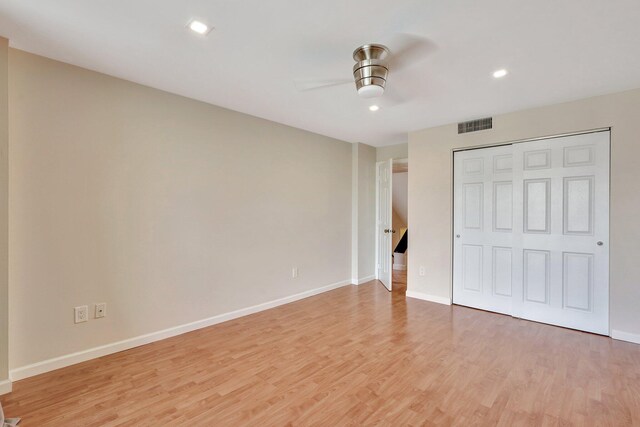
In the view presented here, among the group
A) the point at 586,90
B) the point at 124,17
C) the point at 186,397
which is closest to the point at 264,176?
the point at 124,17

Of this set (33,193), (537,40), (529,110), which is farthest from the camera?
(529,110)

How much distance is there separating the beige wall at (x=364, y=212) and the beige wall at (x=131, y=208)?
1365mm

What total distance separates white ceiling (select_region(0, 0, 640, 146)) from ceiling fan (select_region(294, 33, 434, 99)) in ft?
0.19

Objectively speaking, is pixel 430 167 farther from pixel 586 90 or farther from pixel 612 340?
pixel 612 340

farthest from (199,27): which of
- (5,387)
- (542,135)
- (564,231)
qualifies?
(564,231)

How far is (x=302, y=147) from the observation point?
4113mm

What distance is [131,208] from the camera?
259 cm

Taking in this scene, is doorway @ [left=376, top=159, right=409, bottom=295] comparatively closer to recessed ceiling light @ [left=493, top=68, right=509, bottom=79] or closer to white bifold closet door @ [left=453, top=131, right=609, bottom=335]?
white bifold closet door @ [left=453, top=131, right=609, bottom=335]

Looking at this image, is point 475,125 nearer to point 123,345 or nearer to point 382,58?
point 382,58

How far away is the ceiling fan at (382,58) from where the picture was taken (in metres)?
1.95

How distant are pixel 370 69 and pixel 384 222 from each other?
3095mm

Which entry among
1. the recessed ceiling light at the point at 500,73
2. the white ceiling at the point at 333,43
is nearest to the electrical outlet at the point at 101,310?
the white ceiling at the point at 333,43

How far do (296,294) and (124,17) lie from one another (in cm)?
336

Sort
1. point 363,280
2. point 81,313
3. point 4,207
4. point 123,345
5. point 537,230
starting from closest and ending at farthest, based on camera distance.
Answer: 1. point 4,207
2. point 81,313
3. point 123,345
4. point 537,230
5. point 363,280
